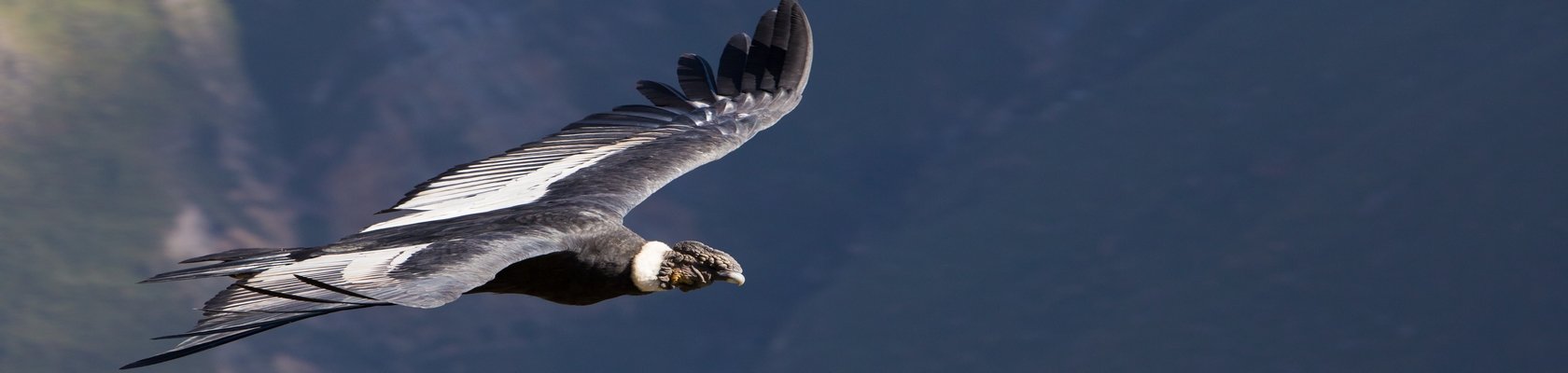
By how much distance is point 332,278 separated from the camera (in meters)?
7.85

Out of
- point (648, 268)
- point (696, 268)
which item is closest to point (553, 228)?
point (648, 268)

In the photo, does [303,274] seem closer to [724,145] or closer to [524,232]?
[524,232]

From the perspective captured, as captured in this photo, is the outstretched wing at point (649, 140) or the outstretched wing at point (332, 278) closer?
the outstretched wing at point (332, 278)

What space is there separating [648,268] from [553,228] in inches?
26.8

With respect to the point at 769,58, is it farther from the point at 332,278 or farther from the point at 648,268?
the point at 332,278

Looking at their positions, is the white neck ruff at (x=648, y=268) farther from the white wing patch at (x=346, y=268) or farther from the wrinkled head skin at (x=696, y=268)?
the white wing patch at (x=346, y=268)

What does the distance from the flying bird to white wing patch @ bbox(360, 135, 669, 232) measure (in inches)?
0.7

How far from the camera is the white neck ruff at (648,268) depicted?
9.70 m

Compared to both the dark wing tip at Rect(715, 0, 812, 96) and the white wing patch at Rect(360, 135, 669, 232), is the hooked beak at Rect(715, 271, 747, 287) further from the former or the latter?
the dark wing tip at Rect(715, 0, 812, 96)

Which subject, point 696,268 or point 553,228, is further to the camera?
point 696,268

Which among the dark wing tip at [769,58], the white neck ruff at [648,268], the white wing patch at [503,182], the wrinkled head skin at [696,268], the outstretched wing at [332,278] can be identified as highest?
the dark wing tip at [769,58]

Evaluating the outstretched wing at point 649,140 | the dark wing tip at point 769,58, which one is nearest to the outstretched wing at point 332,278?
the outstretched wing at point 649,140

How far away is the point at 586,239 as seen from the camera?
9.64 metres

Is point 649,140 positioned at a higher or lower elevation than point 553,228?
higher
